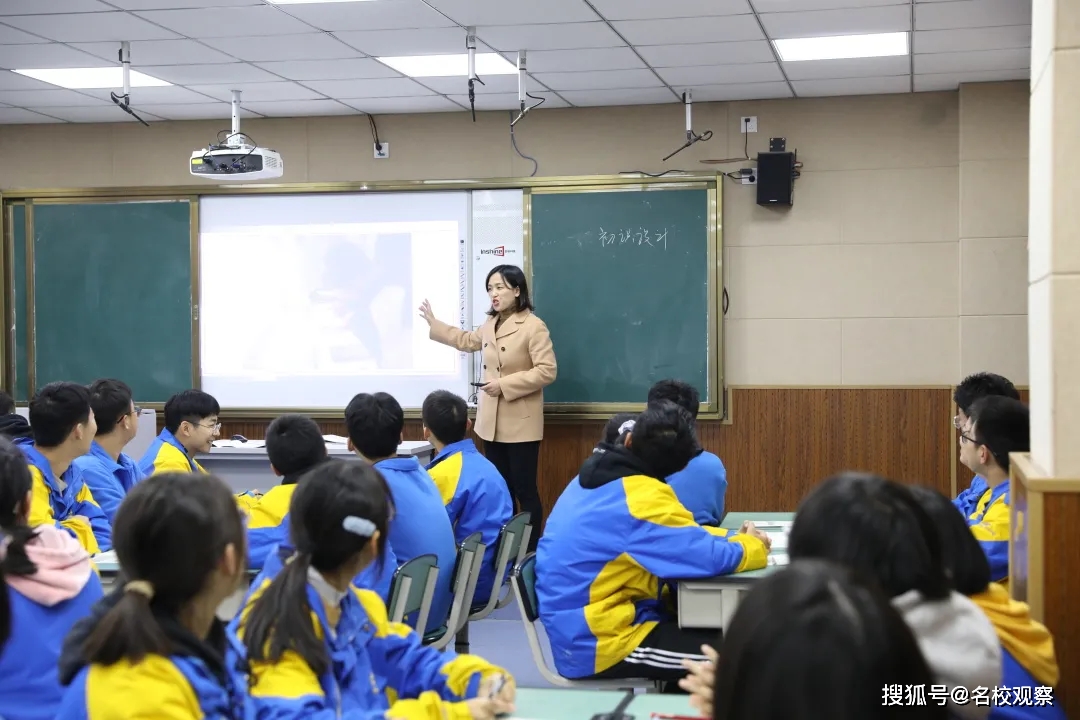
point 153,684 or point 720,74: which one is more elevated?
point 720,74

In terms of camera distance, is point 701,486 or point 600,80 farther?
point 600,80

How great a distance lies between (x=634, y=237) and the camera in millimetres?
6406

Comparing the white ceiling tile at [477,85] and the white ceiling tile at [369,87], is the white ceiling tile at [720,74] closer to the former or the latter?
the white ceiling tile at [477,85]

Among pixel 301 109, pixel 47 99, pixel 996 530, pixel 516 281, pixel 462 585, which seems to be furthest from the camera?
pixel 301 109

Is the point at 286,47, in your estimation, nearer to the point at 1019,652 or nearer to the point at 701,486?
the point at 701,486

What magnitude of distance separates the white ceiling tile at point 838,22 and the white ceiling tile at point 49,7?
285 centimetres

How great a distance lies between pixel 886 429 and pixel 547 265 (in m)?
2.18

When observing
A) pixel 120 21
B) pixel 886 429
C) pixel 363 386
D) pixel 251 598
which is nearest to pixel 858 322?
pixel 886 429

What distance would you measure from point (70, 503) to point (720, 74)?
391 centimetres

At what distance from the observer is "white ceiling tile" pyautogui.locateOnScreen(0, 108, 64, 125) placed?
6758 mm

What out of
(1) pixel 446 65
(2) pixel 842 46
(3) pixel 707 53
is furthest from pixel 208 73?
(2) pixel 842 46

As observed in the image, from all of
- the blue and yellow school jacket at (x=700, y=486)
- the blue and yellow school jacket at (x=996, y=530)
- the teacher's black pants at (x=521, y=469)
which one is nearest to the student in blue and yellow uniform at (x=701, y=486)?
the blue and yellow school jacket at (x=700, y=486)

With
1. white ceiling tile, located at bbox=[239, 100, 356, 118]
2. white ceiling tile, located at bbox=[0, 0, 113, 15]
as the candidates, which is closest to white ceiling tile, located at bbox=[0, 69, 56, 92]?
white ceiling tile, located at bbox=[239, 100, 356, 118]

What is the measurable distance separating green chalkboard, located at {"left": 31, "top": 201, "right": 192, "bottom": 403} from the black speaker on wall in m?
3.54
